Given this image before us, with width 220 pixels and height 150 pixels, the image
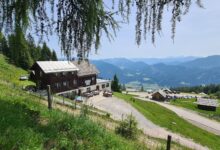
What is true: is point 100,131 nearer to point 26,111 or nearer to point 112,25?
point 26,111

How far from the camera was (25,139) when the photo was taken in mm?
6141

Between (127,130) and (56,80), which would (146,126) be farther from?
(127,130)

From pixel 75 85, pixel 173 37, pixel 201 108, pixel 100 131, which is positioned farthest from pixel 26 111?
pixel 201 108

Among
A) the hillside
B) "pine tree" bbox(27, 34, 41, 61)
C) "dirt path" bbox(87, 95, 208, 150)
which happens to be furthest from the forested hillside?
"dirt path" bbox(87, 95, 208, 150)

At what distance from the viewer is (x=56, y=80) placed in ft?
190

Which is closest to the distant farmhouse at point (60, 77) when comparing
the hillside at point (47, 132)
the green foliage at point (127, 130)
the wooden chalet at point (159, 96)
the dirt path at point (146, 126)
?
the dirt path at point (146, 126)

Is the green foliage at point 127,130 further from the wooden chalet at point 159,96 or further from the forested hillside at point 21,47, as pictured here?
the wooden chalet at point 159,96

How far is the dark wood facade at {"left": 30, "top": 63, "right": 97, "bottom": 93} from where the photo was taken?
56469 mm

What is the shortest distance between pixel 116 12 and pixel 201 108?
10714 centimetres

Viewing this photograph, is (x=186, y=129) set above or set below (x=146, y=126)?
below

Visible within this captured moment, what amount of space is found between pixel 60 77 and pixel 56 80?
4.09ft

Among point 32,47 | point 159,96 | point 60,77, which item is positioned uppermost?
point 32,47

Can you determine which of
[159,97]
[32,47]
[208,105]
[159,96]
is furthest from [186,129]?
[159,97]

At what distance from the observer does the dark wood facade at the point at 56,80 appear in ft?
185
